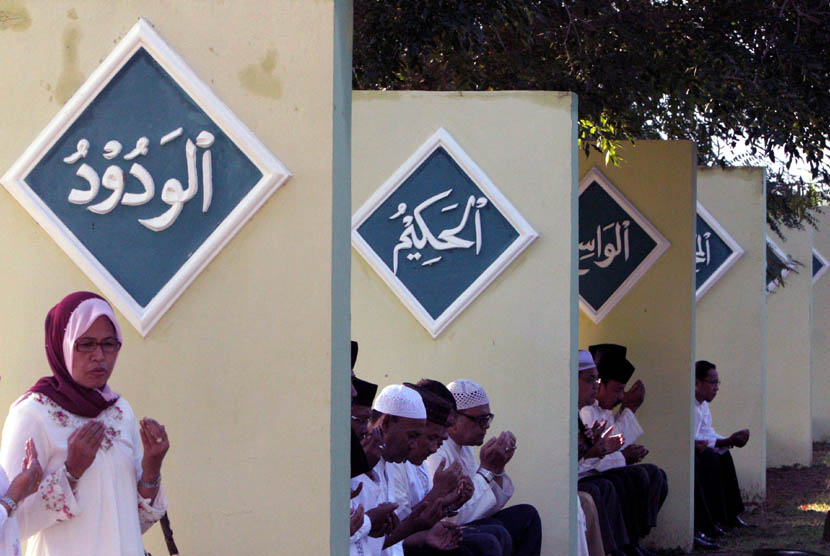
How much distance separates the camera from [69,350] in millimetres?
3631

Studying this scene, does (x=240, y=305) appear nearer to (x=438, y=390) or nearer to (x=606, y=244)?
(x=438, y=390)

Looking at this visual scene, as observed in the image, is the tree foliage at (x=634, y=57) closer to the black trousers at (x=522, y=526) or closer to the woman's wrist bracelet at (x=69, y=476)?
the black trousers at (x=522, y=526)

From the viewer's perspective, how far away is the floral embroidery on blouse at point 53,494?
11.6 feet

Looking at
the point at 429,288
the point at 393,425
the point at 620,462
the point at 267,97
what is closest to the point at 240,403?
the point at 267,97

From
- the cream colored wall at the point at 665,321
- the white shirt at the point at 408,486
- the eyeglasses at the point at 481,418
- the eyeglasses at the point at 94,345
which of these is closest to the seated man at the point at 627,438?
the cream colored wall at the point at 665,321

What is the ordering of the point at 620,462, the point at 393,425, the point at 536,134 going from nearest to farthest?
the point at 393,425
the point at 536,134
the point at 620,462

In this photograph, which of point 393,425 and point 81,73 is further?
point 393,425

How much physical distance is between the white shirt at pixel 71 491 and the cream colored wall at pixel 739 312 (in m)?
8.04

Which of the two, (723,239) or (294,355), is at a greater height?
(723,239)

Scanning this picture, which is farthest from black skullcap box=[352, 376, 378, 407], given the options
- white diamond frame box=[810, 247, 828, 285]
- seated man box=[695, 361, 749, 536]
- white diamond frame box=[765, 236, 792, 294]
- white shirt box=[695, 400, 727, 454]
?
white diamond frame box=[810, 247, 828, 285]

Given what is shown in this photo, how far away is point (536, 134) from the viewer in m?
6.77

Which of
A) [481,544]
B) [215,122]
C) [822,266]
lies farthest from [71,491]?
[822,266]

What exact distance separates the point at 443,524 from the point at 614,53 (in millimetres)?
4523

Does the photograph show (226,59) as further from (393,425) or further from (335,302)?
(393,425)
